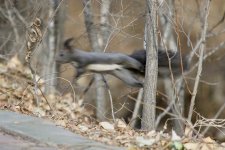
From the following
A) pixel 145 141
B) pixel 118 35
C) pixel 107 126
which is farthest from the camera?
pixel 118 35

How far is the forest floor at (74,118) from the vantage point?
639cm

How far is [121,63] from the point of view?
897 cm

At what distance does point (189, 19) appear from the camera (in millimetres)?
16266

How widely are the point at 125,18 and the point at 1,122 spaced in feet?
13.5

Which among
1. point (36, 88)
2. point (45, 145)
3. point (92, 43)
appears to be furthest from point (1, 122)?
point (92, 43)

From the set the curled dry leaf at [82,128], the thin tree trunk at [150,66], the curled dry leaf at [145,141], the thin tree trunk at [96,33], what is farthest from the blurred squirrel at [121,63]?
the curled dry leaf at [145,141]

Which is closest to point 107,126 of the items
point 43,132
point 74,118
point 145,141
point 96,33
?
point 43,132

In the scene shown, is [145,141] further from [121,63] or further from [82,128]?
[121,63]

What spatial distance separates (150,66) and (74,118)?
140 centimetres

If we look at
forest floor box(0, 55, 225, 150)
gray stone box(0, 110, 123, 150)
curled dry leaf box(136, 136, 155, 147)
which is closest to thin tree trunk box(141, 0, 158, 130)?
forest floor box(0, 55, 225, 150)

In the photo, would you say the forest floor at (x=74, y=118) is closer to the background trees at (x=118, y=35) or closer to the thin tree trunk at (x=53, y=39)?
the background trees at (x=118, y=35)

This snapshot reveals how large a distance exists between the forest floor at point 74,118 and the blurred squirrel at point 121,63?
2.52 ft

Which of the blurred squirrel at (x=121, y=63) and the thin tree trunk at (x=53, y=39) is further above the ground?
the thin tree trunk at (x=53, y=39)

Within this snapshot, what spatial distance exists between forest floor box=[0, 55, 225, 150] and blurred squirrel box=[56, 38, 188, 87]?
767 millimetres
